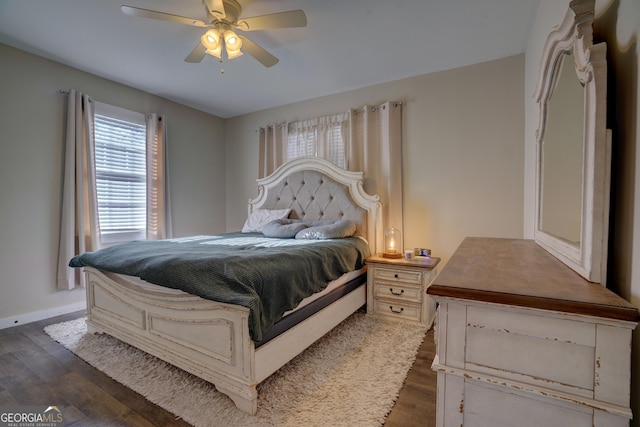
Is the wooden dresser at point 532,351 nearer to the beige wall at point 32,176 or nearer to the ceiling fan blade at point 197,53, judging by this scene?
the ceiling fan blade at point 197,53

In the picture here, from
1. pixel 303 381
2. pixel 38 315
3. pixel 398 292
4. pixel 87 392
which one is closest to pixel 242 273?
pixel 303 381

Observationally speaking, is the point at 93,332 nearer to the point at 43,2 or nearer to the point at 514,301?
the point at 43,2

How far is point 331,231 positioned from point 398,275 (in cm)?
77

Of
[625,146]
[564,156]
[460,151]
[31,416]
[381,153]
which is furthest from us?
[381,153]

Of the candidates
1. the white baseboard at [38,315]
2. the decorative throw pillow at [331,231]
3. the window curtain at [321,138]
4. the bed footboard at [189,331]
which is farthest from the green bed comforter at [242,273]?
the window curtain at [321,138]

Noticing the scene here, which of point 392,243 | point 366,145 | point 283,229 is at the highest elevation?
point 366,145

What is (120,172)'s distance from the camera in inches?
134

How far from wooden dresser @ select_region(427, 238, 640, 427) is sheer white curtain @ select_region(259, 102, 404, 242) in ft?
7.52

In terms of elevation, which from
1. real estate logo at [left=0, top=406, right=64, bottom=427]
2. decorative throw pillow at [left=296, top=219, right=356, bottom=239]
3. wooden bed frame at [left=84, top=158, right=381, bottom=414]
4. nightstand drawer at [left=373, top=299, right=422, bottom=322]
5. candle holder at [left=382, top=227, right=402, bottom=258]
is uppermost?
decorative throw pillow at [left=296, top=219, right=356, bottom=239]

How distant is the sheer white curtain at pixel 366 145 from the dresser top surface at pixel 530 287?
2.03 m

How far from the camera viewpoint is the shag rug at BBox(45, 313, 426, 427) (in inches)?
56.9

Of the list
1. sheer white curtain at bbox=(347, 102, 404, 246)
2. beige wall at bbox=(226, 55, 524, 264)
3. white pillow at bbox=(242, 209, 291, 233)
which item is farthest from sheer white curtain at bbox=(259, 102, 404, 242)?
A: white pillow at bbox=(242, 209, 291, 233)

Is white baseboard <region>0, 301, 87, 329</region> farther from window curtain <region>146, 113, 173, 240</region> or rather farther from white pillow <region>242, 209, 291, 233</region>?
white pillow <region>242, 209, 291, 233</region>

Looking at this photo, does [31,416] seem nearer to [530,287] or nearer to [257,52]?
[530,287]
